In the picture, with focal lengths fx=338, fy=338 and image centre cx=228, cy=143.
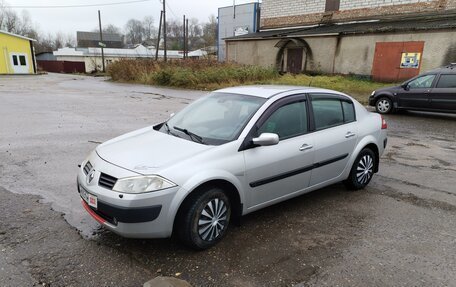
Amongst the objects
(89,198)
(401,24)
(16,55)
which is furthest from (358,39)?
(16,55)

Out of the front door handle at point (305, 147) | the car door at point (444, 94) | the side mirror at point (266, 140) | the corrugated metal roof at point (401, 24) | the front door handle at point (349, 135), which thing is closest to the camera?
the side mirror at point (266, 140)

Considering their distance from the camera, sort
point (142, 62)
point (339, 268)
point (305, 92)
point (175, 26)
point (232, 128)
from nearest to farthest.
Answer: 1. point (339, 268)
2. point (232, 128)
3. point (305, 92)
4. point (142, 62)
5. point (175, 26)

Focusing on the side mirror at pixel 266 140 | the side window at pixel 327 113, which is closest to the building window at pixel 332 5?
the side window at pixel 327 113

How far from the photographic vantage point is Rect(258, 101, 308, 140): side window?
12.9 ft

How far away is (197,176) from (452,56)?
21331mm

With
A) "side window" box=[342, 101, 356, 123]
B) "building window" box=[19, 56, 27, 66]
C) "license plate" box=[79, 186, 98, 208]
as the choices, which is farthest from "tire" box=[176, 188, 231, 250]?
"building window" box=[19, 56, 27, 66]

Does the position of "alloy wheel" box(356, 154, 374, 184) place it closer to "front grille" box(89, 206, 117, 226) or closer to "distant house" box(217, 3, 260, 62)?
"front grille" box(89, 206, 117, 226)

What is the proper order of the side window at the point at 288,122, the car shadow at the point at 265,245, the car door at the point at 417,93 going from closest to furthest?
the car shadow at the point at 265,245 < the side window at the point at 288,122 < the car door at the point at 417,93

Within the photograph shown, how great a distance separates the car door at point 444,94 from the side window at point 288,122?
9373mm

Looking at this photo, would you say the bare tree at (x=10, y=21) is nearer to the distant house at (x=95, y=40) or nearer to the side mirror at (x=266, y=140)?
the distant house at (x=95, y=40)

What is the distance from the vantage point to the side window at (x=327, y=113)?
4.45 metres

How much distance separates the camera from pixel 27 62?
137 feet

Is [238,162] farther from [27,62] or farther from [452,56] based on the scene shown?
[27,62]

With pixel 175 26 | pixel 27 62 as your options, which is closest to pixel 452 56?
pixel 27 62
